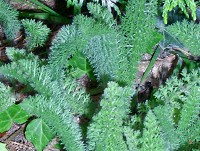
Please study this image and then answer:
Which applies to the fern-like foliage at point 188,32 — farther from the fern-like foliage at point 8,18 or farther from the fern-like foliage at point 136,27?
the fern-like foliage at point 8,18

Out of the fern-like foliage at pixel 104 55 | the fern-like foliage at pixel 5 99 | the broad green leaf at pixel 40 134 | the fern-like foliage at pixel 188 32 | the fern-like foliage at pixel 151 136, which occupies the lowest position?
the broad green leaf at pixel 40 134

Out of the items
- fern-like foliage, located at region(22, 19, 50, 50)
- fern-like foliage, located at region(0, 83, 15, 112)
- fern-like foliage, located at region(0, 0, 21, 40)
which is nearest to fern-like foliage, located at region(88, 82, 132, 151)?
fern-like foliage, located at region(0, 83, 15, 112)

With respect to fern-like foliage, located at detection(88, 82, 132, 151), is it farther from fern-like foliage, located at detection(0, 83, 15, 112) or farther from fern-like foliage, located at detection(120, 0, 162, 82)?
fern-like foliage, located at detection(0, 83, 15, 112)

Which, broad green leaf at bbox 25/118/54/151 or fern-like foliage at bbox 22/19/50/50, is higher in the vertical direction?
fern-like foliage at bbox 22/19/50/50

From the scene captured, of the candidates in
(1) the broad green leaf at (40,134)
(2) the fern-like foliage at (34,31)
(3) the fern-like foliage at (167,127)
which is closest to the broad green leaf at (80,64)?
(2) the fern-like foliage at (34,31)

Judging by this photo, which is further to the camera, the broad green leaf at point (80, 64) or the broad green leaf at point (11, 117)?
the broad green leaf at point (80, 64)

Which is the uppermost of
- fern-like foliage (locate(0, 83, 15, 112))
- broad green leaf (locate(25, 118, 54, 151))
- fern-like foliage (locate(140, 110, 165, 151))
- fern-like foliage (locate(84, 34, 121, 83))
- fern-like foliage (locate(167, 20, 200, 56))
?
fern-like foliage (locate(167, 20, 200, 56))

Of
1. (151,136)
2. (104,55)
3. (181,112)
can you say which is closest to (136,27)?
(104,55)

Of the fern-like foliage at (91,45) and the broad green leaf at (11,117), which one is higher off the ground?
the fern-like foliage at (91,45)

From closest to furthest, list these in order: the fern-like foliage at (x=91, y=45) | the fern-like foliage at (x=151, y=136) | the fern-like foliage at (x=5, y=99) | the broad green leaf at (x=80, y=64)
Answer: the fern-like foliage at (x=151, y=136)
the fern-like foliage at (x=91, y=45)
the fern-like foliage at (x=5, y=99)
the broad green leaf at (x=80, y=64)
